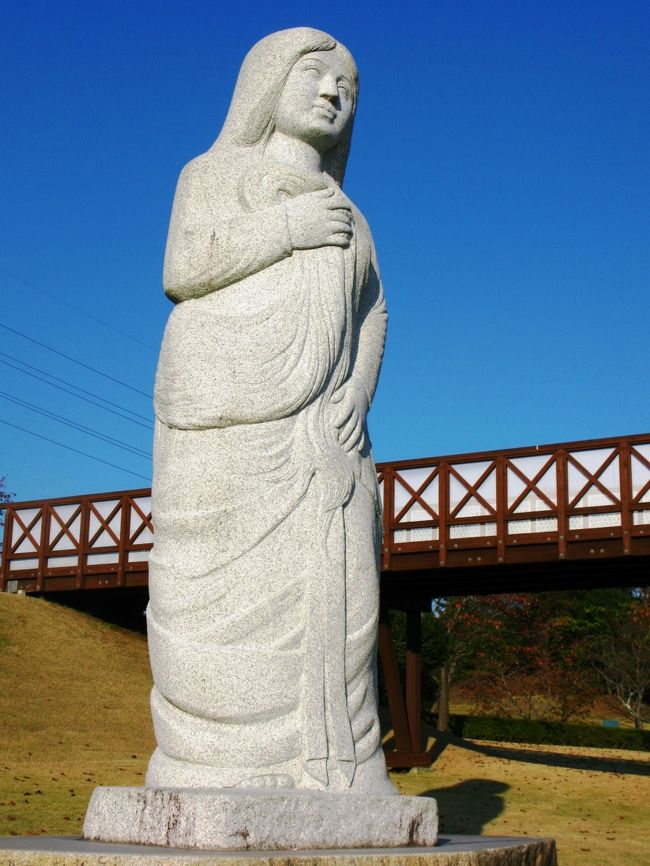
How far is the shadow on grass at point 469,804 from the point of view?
15156mm

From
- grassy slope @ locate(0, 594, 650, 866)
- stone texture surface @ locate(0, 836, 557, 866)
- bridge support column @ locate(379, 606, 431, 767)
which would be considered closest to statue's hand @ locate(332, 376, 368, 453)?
stone texture surface @ locate(0, 836, 557, 866)

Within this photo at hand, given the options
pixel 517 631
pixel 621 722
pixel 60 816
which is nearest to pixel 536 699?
pixel 517 631

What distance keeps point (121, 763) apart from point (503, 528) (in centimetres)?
756

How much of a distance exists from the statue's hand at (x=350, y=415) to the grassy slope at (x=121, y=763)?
762 centimetres

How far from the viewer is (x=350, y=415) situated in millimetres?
6285

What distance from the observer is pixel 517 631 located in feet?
119

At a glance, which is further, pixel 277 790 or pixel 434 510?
pixel 434 510

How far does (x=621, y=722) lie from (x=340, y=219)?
4110 centimetres

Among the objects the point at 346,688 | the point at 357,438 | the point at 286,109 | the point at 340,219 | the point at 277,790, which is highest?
the point at 286,109

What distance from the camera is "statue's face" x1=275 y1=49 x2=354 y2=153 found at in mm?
6586

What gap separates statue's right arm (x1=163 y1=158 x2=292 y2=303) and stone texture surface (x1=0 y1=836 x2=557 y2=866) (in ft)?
9.80

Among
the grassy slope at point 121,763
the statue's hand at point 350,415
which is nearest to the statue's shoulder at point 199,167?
the statue's hand at point 350,415

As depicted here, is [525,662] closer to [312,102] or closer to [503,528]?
[503,528]

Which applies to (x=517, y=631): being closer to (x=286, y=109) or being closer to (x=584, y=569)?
(x=584, y=569)
